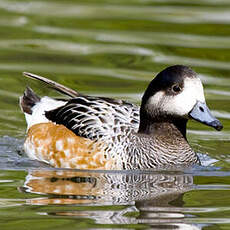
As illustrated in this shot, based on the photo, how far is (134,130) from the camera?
889 cm

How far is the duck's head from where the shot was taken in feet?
26.9

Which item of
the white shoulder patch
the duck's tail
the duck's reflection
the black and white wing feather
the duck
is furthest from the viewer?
the white shoulder patch

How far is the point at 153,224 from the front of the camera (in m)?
6.71

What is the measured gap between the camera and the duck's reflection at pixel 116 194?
6.88 m

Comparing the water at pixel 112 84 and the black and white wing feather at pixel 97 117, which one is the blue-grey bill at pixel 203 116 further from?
the black and white wing feather at pixel 97 117

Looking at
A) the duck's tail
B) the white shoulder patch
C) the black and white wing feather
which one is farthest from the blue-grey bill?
the white shoulder patch

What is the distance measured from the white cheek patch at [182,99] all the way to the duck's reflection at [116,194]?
1.94 feet

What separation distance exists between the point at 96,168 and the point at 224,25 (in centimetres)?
607

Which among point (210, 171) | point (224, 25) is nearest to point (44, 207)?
point (210, 171)

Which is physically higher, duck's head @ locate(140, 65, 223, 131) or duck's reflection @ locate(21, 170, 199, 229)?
duck's head @ locate(140, 65, 223, 131)

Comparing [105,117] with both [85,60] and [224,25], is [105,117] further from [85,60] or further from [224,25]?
[224,25]

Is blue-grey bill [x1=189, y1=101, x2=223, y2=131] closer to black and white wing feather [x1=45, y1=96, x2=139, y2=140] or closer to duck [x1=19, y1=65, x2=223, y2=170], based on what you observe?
duck [x1=19, y1=65, x2=223, y2=170]

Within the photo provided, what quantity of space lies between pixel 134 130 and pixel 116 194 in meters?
1.36

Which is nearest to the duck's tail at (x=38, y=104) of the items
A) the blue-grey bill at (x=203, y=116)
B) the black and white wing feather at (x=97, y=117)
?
the black and white wing feather at (x=97, y=117)
